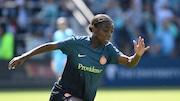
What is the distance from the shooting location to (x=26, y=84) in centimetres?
2045

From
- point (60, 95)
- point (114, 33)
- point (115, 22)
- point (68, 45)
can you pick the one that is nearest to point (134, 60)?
point (68, 45)

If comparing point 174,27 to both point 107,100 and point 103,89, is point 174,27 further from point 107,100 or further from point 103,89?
point 107,100

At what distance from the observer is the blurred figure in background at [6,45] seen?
815 inches

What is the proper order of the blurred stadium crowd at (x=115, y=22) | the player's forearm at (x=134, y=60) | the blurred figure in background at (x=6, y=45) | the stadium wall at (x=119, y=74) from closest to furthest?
the player's forearm at (x=134, y=60), the stadium wall at (x=119, y=74), the blurred figure in background at (x=6, y=45), the blurred stadium crowd at (x=115, y=22)

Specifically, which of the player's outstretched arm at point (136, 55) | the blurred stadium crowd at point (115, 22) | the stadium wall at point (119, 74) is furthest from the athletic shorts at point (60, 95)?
the blurred stadium crowd at point (115, 22)

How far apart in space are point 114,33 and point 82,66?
13428mm

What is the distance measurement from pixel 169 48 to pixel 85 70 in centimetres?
1369

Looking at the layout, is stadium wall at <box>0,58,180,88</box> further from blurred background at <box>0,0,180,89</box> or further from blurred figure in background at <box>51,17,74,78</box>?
blurred figure in background at <box>51,17,74,78</box>

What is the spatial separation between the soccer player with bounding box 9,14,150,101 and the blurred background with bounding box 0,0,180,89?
39.4 feet

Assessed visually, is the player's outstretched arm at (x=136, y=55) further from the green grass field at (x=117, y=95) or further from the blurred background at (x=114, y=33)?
the blurred background at (x=114, y=33)

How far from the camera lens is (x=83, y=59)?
8.46 meters

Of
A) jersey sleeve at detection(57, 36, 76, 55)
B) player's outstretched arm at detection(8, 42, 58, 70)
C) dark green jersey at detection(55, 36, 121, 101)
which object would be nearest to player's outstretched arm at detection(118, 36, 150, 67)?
dark green jersey at detection(55, 36, 121, 101)

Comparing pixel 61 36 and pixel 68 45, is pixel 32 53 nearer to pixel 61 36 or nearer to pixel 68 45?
pixel 68 45

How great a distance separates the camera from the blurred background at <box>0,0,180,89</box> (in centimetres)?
2059
